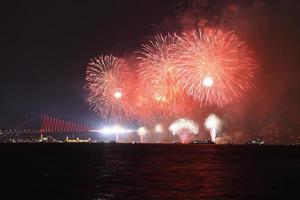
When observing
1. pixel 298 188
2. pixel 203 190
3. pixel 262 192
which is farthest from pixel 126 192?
pixel 298 188

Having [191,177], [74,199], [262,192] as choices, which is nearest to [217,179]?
[191,177]

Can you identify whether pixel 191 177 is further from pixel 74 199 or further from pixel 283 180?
pixel 74 199

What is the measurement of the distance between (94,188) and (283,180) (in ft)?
107

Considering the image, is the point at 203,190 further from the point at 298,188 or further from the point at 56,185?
the point at 56,185

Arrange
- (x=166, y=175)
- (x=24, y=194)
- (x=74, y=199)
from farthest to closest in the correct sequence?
1. (x=166, y=175)
2. (x=24, y=194)
3. (x=74, y=199)

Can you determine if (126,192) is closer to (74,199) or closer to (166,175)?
(74,199)

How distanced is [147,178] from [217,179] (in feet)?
38.0

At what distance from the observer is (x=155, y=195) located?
63156 millimetres

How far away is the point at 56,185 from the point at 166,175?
21.8m

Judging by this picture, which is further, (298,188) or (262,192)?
(298,188)

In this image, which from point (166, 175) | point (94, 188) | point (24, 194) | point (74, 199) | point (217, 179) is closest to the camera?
point (74, 199)

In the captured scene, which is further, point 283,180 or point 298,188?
point 283,180

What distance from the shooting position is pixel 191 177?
3378 inches

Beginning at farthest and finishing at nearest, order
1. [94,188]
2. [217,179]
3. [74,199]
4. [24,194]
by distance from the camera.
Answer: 1. [217,179]
2. [94,188]
3. [24,194]
4. [74,199]
